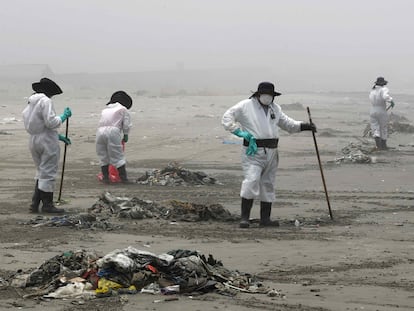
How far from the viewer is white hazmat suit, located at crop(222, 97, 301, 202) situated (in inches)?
447

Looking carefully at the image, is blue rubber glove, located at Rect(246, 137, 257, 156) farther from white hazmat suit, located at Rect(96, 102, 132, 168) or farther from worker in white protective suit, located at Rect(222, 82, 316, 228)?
white hazmat suit, located at Rect(96, 102, 132, 168)

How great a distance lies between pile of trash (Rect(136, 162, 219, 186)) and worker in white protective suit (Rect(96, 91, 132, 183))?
0.43 meters

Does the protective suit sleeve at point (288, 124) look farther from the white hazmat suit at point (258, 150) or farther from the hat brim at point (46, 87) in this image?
the hat brim at point (46, 87)

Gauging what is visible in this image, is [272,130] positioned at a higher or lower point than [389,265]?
higher

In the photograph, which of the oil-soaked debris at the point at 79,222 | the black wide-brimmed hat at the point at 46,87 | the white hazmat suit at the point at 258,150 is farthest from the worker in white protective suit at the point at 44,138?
the white hazmat suit at the point at 258,150

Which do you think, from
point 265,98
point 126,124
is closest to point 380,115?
point 126,124

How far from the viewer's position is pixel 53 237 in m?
10.1

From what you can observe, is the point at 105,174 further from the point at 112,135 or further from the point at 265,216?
the point at 265,216

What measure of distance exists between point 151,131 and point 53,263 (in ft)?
69.2

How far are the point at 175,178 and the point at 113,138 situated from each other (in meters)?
1.43

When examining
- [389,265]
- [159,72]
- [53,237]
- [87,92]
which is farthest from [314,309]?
[159,72]

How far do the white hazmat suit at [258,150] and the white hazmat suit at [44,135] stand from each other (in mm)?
2386

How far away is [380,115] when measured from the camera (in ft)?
74.1

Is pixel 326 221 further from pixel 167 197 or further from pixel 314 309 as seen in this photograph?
pixel 314 309
